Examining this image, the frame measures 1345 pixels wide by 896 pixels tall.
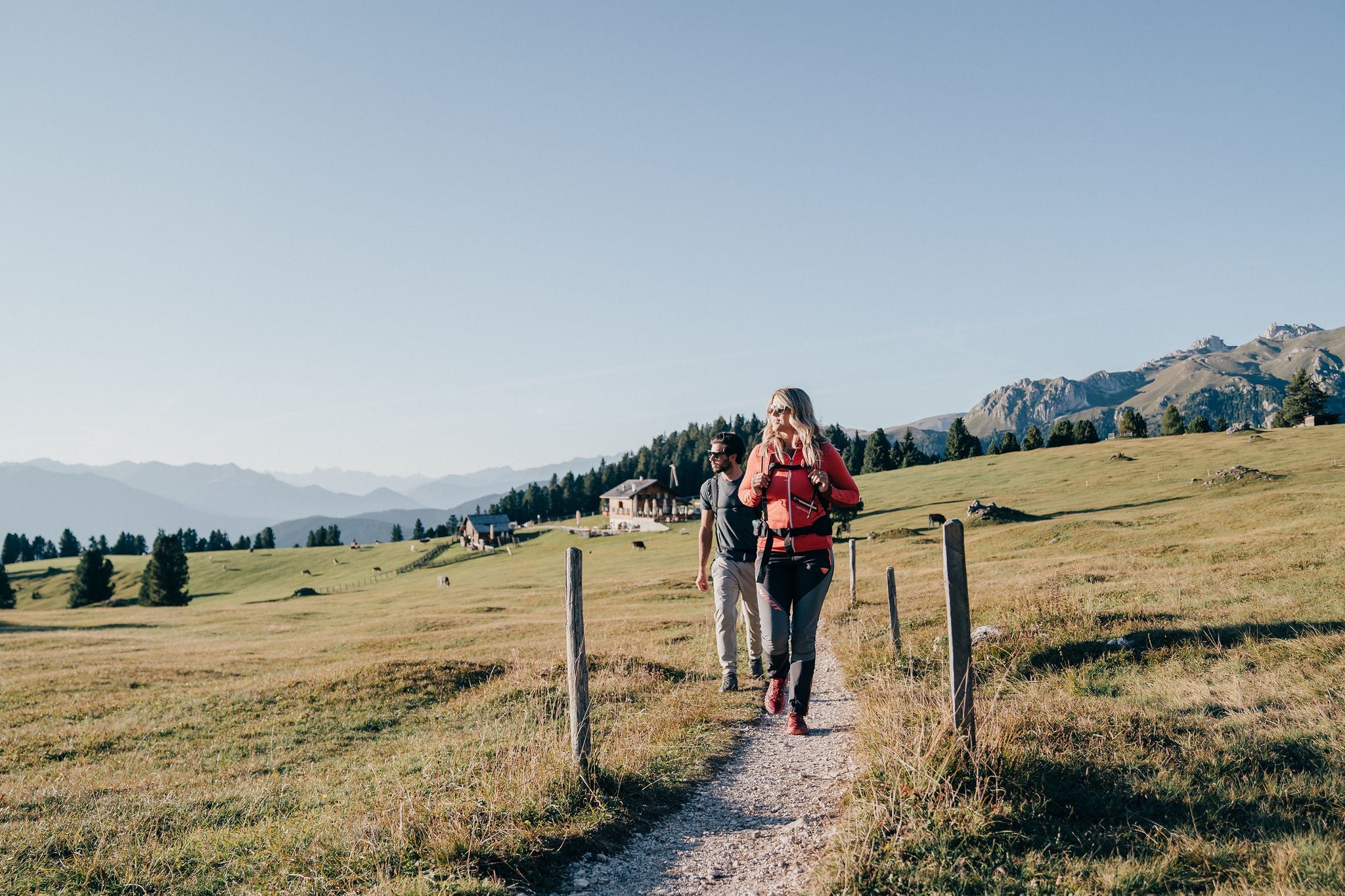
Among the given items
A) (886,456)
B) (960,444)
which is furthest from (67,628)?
(960,444)

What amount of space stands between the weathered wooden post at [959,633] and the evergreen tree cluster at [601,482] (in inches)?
5029

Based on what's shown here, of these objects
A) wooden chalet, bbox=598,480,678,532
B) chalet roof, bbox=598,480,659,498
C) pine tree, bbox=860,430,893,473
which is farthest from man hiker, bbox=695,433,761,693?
pine tree, bbox=860,430,893,473

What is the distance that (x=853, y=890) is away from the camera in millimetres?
4180

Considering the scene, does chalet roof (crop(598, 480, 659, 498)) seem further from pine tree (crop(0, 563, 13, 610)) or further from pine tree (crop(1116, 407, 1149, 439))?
pine tree (crop(0, 563, 13, 610))

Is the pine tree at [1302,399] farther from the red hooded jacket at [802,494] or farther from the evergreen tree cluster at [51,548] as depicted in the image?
the evergreen tree cluster at [51,548]

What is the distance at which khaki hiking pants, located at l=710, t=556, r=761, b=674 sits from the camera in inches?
353

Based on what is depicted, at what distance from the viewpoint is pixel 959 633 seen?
5398mm

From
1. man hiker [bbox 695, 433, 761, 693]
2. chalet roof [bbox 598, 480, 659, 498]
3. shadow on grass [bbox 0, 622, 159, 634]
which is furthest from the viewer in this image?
chalet roof [bbox 598, 480, 659, 498]

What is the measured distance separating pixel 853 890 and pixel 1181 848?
2.09 metres

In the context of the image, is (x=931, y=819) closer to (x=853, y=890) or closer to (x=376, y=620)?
(x=853, y=890)

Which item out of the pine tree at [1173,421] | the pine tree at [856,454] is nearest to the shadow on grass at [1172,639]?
the pine tree at [1173,421]

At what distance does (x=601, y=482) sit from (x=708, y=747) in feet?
467

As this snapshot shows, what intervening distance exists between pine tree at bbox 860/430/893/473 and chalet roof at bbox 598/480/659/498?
1652 inches

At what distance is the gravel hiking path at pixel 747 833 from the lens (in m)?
4.62
